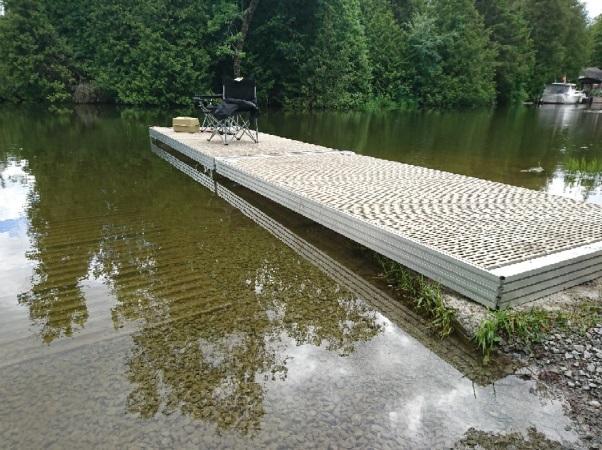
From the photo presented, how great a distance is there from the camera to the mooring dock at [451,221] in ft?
8.21

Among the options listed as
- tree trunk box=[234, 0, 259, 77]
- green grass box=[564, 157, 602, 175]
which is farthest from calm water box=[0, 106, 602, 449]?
tree trunk box=[234, 0, 259, 77]

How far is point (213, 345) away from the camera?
230cm

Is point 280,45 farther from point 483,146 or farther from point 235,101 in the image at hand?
point 235,101

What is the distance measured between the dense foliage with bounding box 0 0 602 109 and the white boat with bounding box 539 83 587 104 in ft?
30.8

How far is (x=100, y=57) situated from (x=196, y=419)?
2172 centimetres

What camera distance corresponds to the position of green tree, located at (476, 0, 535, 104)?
31000mm

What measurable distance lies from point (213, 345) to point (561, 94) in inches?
1585

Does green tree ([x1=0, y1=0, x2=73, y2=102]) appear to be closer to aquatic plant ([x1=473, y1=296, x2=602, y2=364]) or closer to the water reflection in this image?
the water reflection

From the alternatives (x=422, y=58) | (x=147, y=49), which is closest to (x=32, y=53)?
(x=147, y=49)

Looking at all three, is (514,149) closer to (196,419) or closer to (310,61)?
(196,419)

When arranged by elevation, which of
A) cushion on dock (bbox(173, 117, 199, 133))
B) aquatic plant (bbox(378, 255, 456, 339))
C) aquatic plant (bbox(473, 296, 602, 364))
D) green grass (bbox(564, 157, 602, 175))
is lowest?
aquatic plant (bbox(378, 255, 456, 339))

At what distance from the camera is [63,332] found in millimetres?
2404

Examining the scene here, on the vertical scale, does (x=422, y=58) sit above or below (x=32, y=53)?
above

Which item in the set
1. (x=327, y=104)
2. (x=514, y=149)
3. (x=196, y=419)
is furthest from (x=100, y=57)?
(x=196, y=419)
